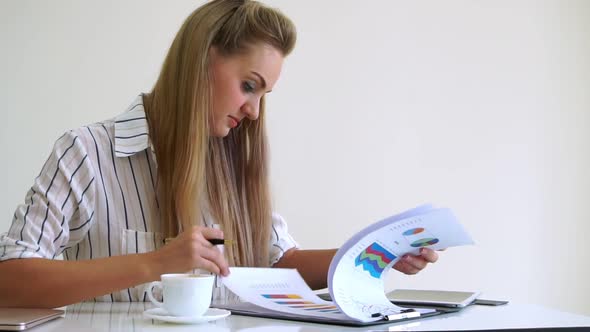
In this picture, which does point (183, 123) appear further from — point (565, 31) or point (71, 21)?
point (565, 31)

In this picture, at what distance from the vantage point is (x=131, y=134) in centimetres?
143

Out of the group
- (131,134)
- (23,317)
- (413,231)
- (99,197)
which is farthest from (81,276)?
(413,231)

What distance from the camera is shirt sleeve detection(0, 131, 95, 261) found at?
1.18 metres

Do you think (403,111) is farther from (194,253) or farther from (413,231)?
(194,253)

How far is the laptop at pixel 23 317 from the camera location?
0.86 m

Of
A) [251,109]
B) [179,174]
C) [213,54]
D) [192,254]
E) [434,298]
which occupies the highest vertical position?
[213,54]

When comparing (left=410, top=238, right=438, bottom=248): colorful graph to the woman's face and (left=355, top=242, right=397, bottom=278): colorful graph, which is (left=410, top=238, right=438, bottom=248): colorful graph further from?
the woman's face

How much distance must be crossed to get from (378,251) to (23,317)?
1.72 feet

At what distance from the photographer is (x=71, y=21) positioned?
222 centimetres

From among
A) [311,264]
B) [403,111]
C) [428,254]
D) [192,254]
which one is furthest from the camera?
[403,111]

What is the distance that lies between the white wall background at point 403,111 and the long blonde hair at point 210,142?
74 centimetres

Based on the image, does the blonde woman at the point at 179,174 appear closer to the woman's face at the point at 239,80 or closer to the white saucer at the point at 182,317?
the woman's face at the point at 239,80

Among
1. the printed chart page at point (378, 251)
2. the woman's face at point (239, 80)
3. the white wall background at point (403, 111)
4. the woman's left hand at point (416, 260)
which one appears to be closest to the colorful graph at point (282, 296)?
the printed chart page at point (378, 251)

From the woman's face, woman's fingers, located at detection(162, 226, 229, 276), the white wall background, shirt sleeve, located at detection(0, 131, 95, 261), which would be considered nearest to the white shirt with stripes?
shirt sleeve, located at detection(0, 131, 95, 261)
